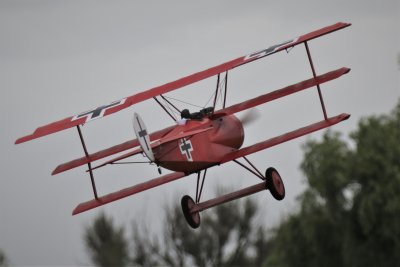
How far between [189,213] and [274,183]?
6.17 ft

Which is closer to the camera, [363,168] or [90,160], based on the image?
[90,160]

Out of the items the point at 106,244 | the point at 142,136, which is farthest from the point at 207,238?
the point at 142,136

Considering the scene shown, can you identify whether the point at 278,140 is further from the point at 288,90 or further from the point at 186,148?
the point at 186,148

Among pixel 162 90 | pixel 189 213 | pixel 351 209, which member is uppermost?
pixel 162 90

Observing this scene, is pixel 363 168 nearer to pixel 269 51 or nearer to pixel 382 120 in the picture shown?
pixel 382 120

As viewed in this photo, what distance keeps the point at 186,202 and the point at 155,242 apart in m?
33.1

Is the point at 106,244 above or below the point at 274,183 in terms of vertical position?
below

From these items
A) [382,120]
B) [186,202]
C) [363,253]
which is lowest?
[363,253]

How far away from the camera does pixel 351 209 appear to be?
61.3m

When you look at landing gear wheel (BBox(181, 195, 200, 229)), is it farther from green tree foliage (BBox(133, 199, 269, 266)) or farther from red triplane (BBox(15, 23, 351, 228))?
green tree foliage (BBox(133, 199, 269, 266))

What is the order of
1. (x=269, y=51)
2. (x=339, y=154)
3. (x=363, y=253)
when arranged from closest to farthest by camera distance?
(x=269, y=51), (x=363, y=253), (x=339, y=154)

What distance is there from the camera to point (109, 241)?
62.9 metres

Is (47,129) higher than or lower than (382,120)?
higher

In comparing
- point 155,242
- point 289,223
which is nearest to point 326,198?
point 289,223
